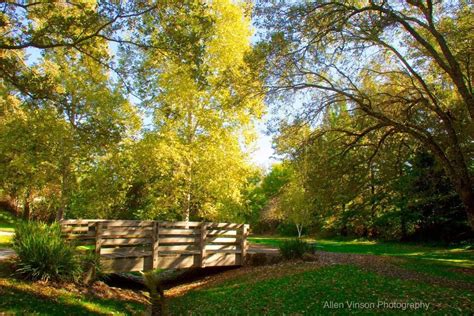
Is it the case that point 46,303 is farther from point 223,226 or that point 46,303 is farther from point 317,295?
point 223,226

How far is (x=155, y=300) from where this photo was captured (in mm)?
11180

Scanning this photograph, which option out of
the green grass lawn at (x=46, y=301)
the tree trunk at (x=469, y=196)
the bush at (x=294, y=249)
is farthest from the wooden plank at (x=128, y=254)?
the tree trunk at (x=469, y=196)

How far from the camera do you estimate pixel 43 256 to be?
7.85 m

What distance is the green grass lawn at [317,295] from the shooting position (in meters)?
7.32

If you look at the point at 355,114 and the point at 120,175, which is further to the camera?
the point at 120,175

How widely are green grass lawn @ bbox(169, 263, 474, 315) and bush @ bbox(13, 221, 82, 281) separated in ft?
9.10

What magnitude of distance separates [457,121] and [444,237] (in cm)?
1393

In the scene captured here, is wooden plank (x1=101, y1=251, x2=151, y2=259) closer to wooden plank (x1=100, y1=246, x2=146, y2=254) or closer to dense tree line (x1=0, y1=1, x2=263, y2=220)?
wooden plank (x1=100, y1=246, x2=146, y2=254)

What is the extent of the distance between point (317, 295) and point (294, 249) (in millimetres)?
5043

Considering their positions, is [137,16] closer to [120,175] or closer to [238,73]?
[238,73]

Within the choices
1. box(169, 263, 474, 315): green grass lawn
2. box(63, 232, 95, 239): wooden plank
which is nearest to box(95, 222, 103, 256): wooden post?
box(63, 232, 95, 239): wooden plank

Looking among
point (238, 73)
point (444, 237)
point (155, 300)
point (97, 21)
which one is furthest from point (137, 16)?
point (444, 237)

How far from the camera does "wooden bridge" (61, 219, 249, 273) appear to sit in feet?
32.6

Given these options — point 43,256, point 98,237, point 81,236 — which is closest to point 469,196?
point 98,237
